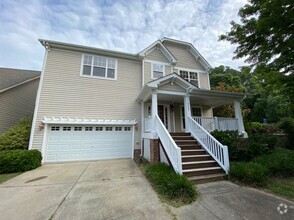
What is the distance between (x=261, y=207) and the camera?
3.35 m

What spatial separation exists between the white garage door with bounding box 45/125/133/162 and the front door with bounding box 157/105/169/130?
95.3 inches

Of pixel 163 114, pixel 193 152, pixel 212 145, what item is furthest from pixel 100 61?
pixel 212 145

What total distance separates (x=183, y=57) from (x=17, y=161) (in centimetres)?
1289

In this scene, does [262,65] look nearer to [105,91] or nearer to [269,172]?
[269,172]

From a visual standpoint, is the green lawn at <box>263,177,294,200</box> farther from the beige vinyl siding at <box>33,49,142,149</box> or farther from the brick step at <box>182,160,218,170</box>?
the beige vinyl siding at <box>33,49,142,149</box>

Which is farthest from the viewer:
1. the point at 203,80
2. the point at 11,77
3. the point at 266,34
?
the point at 203,80

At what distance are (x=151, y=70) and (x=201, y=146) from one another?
21.6ft

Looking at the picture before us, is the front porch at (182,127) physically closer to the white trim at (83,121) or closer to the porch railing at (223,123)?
the porch railing at (223,123)

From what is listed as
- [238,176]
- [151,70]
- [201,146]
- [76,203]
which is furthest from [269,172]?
[151,70]

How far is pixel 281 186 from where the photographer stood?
4.56 metres

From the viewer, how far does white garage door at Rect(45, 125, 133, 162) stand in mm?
8133

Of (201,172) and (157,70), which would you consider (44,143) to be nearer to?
(201,172)

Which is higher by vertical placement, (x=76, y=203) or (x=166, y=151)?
(x=166, y=151)

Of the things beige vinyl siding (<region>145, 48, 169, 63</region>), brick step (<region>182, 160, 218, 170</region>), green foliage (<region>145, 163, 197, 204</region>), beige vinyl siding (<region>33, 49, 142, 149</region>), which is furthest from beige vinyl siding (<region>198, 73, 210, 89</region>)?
green foliage (<region>145, 163, 197, 204</region>)
